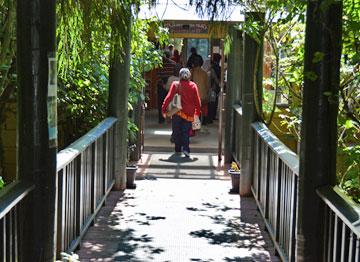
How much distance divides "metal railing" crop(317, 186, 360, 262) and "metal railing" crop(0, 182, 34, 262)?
1.63 m

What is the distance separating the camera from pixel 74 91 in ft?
30.0

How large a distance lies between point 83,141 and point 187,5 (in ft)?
7.64

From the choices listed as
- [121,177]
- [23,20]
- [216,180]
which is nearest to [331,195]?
[23,20]

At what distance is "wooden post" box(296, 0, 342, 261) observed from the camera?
409cm

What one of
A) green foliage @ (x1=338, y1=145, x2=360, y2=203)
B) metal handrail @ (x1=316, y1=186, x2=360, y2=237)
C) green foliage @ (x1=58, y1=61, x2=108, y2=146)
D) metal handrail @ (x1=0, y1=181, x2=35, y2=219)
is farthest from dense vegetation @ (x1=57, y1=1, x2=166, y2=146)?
green foliage @ (x1=338, y1=145, x2=360, y2=203)

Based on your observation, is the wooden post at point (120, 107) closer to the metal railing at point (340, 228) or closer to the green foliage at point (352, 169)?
the green foliage at point (352, 169)

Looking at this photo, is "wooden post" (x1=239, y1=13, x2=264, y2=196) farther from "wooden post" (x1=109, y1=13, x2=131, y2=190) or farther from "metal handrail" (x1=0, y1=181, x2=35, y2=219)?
"metal handrail" (x1=0, y1=181, x2=35, y2=219)

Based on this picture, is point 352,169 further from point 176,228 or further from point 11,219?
point 11,219

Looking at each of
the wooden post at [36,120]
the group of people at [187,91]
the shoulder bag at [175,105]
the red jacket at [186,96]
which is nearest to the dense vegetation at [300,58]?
the wooden post at [36,120]

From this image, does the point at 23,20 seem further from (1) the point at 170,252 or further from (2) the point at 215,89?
(2) the point at 215,89

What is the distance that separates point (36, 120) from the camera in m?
3.90

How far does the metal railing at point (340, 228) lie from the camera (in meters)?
3.39

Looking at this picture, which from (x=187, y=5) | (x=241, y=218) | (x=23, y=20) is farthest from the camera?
(x=241, y=218)

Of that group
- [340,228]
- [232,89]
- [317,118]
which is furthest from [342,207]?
[232,89]
